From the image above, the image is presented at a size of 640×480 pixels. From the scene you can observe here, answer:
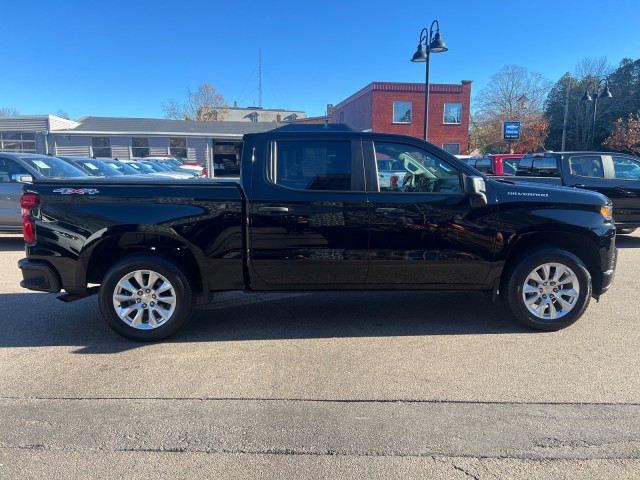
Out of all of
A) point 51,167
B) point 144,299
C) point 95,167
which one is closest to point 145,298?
point 144,299

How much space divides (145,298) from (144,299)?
0.5 inches

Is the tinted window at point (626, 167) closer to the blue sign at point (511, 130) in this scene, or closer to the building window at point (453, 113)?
the blue sign at point (511, 130)

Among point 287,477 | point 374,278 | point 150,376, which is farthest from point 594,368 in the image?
point 150,376

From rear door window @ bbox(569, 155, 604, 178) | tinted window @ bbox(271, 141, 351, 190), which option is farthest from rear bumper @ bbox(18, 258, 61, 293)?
rear door window @ bbox(569, 155, 604, 178)

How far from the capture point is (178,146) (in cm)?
3256

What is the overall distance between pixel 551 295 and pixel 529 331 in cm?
41

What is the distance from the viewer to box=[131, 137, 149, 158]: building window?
31.9 meters

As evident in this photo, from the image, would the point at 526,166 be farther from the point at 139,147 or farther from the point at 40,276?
the point at 139,147

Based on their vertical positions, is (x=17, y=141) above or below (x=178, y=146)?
above

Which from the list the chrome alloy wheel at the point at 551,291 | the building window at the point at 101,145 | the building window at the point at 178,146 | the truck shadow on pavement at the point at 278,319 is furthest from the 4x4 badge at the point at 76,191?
the building window at the point at 101,145

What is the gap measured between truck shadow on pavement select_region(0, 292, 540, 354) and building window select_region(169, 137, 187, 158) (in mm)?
28154

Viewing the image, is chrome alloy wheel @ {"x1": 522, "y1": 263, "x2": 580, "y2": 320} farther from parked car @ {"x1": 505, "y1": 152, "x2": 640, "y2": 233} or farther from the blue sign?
the blue sign

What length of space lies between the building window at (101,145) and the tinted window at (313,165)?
31211 mm

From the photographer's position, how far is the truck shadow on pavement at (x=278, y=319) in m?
4.55
